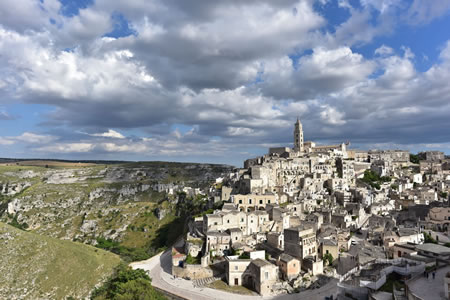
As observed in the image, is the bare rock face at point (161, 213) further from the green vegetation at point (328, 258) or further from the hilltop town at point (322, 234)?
the green vegetation at point (328, 258)

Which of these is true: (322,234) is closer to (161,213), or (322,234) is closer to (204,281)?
(204,281)

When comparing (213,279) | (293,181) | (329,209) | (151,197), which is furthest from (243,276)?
(151,197)

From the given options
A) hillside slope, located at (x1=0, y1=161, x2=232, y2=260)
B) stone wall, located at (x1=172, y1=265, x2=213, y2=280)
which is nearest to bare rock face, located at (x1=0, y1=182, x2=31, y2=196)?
hillside slope, located at (x1=0, y1=161, x2=232, y2=260)

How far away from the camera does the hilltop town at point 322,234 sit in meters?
27.6

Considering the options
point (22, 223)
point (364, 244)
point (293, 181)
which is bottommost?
point (22, 223)

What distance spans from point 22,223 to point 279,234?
96.0 metres

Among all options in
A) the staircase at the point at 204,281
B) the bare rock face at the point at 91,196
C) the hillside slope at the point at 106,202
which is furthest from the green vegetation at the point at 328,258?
the bare rock face at the point at 91,196

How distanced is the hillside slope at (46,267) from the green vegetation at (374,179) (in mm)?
62231

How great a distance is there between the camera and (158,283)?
147ft

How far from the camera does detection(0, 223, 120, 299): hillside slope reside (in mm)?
42250

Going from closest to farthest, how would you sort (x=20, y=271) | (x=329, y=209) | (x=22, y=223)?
1. (x=20, y=271)
2. (x=329, y=209)
3. (x=22, y=223)

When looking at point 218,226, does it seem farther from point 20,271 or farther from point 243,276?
point 20,271

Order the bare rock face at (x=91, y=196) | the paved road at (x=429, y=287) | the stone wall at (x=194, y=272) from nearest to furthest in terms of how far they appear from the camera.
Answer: the paved road at (x=429, y=287) → the stone wall at (x=194, y=272) → the bare rock face at (x=91, y=196)

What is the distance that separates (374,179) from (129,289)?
6780 centimetres
